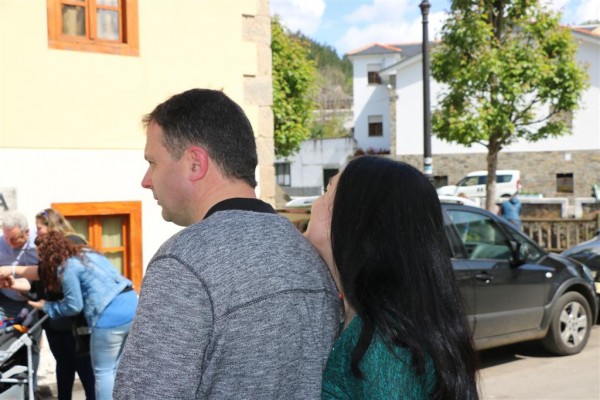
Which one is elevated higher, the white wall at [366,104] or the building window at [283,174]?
the white wall at [366,104]

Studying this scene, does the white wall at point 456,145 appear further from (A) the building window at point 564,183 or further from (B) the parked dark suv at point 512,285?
(B) the parked dark suv at point 512,285

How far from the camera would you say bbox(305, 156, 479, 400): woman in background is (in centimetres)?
172

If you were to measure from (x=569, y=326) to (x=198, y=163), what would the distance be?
23.7 feet

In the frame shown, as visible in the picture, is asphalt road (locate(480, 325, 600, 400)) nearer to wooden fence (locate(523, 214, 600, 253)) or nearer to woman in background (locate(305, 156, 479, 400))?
woman in background (locate(305, 156, 479, 400))

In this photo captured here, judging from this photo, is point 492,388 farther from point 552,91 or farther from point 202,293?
point 552,91

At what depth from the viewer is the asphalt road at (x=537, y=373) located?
6.58m

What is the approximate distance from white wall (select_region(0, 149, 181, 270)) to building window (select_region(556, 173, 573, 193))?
33176mm

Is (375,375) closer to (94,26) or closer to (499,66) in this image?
(94,26)

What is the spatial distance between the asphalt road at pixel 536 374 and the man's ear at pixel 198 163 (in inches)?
A: 204

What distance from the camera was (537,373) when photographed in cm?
731

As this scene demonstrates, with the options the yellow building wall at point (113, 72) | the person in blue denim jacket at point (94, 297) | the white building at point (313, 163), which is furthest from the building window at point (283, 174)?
the person in blue denim jacket at point (94, 297)

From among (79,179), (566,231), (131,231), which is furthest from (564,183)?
(79,179)

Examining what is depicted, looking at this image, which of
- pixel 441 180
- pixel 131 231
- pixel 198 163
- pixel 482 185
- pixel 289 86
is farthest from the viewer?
pixel 441 180

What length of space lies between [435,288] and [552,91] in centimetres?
1917
